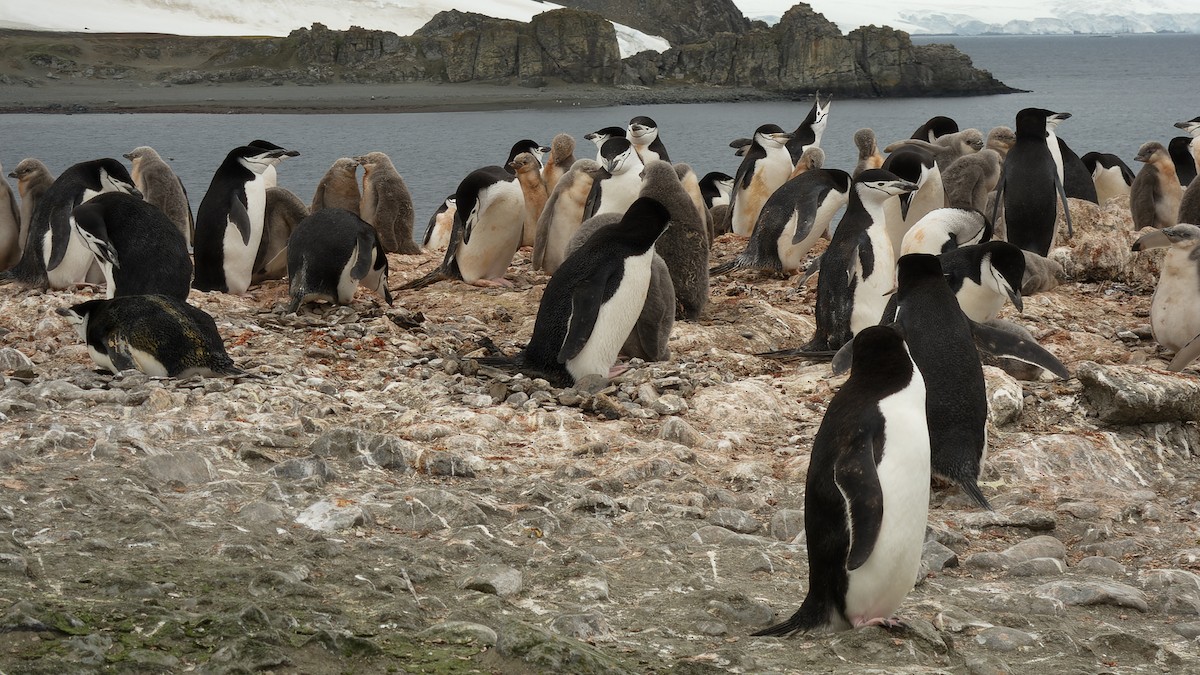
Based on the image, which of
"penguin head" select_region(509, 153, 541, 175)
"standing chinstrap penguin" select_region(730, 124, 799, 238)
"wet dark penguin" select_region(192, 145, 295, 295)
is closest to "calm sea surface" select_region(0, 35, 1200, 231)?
"standing chinstrap penguin" select_region(730, 124, 799, 238)

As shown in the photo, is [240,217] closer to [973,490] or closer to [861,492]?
[973,490]

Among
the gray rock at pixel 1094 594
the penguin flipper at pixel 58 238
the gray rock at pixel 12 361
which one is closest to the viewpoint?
the gray rock at pixel 1094 594

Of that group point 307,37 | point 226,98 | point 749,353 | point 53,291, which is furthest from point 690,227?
point 307,37

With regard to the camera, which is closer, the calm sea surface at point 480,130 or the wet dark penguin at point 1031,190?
the wet dark penguin at point 1031,190

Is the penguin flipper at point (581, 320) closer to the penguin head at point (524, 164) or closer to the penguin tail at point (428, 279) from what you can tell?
the penguin tail at point (428, 279)

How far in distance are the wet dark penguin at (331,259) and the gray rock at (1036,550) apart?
14.2 feet

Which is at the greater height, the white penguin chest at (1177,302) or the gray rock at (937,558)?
the white penguin chest at (1177,302)

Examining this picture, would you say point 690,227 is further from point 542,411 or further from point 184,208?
point 184,208

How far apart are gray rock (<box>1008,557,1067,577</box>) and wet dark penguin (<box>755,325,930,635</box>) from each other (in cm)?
67

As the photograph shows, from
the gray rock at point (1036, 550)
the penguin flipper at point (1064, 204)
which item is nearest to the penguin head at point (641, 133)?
the penguin flipper at point (1064, 204)

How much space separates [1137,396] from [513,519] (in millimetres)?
2945

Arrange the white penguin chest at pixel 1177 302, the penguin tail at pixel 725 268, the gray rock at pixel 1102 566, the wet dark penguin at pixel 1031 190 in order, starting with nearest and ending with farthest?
1. the gray rock at pixel 1102 566
2. the white penguin chest at pixel 1177 302
3. the wet dark penguin at pixel 1031 190
4. the penguin tail at pixel 725 268

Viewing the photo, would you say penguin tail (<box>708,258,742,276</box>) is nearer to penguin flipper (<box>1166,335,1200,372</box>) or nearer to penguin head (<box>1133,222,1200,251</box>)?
penguin head (<box>1133,222,1200,251</box>)

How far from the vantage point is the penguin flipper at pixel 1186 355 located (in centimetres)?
635
